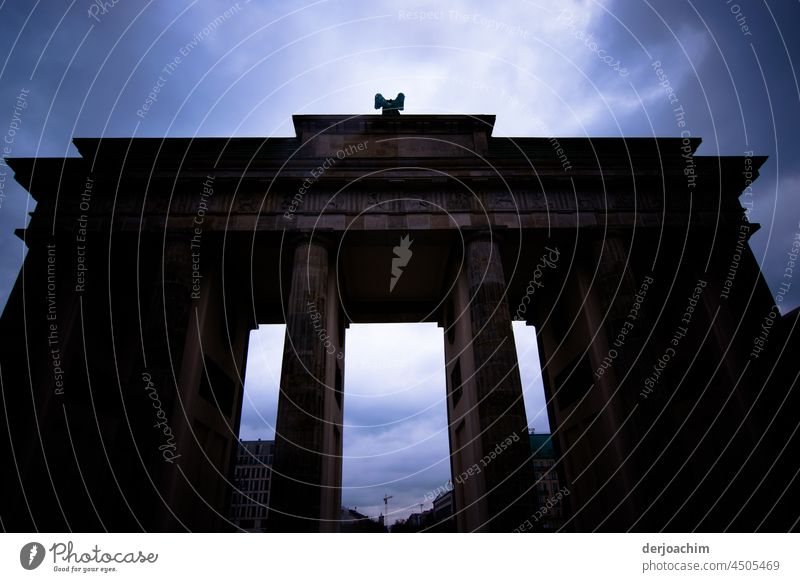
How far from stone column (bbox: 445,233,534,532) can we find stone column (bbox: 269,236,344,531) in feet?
16.2

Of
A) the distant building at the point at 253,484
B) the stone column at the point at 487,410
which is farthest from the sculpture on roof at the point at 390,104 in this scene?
the distant building at the point at 253,484

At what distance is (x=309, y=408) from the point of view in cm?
1282

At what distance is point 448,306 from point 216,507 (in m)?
13.1

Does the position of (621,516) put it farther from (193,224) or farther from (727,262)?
(193,224)

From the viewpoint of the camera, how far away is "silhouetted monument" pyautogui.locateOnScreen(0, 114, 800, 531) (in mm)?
12484

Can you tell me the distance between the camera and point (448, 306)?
786 inches

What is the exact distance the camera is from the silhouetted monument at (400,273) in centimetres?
1248

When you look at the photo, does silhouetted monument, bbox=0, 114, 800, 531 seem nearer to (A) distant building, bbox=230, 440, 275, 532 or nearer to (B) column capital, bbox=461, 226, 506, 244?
(B) column capital, bbox=461, 226, 506, 244

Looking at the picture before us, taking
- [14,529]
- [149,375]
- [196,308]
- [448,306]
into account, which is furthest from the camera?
[448,306]
